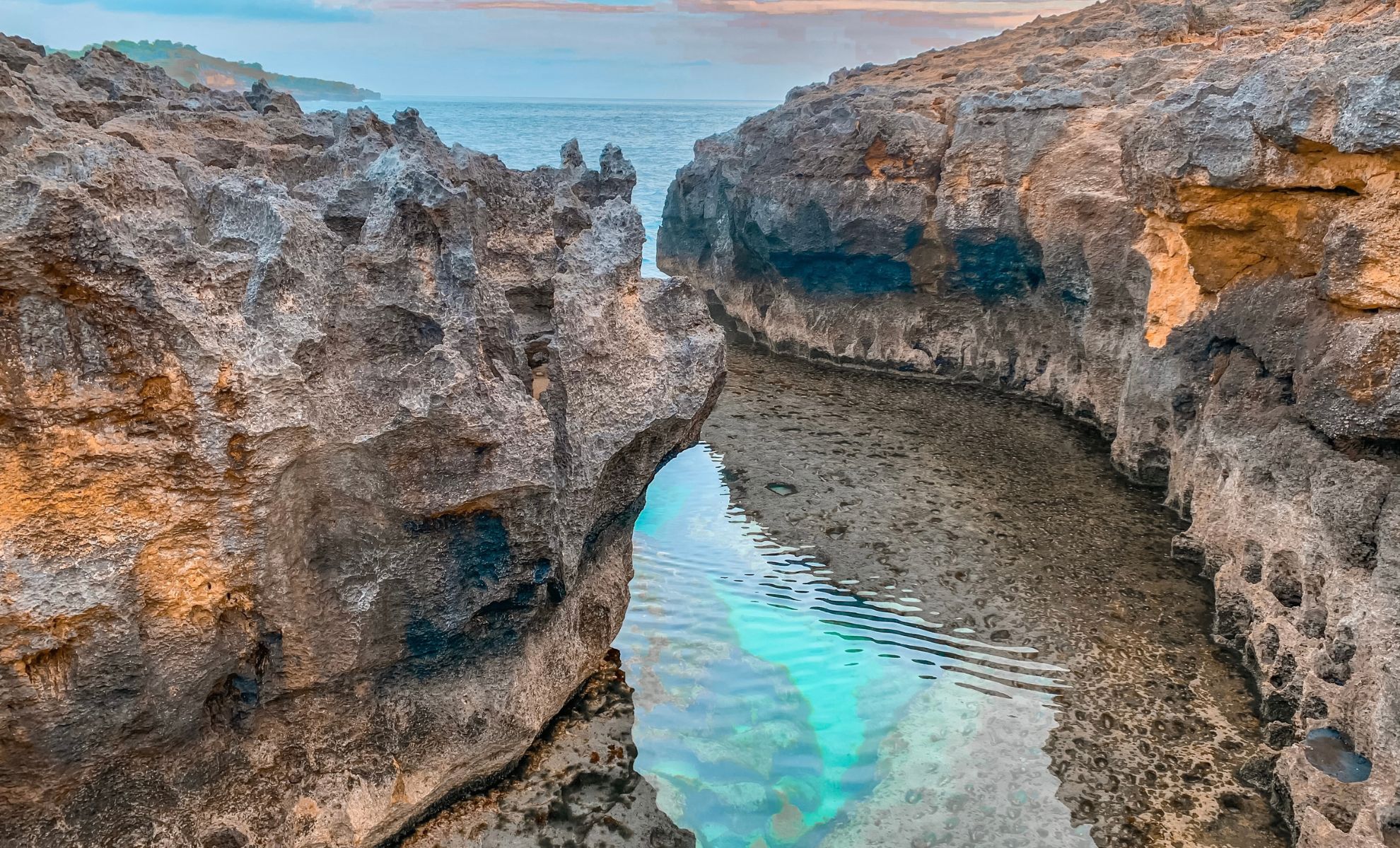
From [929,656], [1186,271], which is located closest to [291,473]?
[929,656]

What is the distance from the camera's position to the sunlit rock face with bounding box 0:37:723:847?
357 cm

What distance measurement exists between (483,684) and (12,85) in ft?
14.1

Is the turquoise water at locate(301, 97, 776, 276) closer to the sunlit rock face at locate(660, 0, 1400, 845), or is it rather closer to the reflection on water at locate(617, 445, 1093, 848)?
the sunlit rock face at locate(660, 0, 1400, 845)

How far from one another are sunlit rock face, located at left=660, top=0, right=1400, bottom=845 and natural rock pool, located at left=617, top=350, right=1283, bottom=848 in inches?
19.3

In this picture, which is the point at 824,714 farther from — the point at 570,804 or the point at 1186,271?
the point at 1186,271

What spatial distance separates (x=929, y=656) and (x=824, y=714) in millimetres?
1074

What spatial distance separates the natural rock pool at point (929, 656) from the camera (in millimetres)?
5562

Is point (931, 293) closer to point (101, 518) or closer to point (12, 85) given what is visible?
point (12, 85)

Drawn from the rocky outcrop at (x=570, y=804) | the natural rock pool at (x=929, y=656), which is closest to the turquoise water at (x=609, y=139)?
the natural rock pool at (x=929, y=656)

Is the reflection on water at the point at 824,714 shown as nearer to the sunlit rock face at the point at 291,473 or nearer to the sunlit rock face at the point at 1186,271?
the sunlit rock face at the point at 291,473

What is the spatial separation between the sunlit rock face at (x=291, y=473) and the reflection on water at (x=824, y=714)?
0.95 m

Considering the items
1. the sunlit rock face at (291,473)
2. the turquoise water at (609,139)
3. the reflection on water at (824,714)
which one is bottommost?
the reflection on water at (824,714)

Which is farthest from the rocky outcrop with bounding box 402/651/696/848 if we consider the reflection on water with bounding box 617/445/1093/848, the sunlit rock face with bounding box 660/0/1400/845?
the sunlit rock face with bounding box 660/0/1400/845

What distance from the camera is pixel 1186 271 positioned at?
28.5 feet
